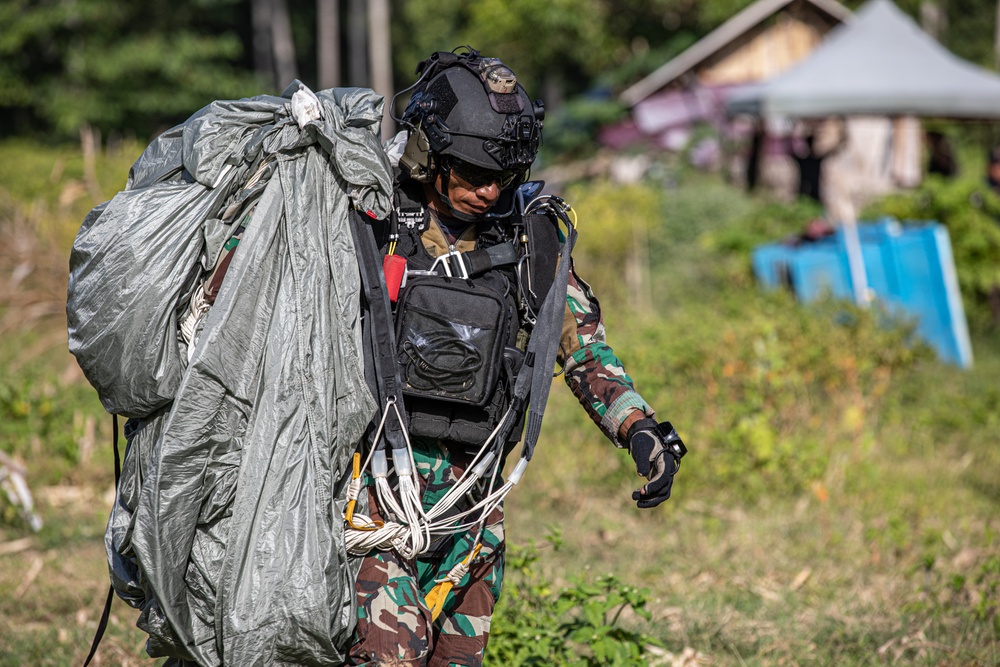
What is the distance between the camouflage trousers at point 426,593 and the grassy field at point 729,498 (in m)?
0.60

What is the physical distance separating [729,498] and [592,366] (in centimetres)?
326

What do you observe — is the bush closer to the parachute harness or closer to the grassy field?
the grassy field

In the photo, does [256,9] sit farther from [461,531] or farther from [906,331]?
[461,531]

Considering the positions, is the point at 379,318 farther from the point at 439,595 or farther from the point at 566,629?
the point at 566,629

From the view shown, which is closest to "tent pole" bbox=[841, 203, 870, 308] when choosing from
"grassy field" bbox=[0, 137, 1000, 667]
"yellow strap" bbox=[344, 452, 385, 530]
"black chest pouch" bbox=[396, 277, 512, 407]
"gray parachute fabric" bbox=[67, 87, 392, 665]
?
"grassy field" bbox=[0, 137, 1000, 667]

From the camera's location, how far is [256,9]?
33562mm

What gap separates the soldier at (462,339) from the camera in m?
2.70

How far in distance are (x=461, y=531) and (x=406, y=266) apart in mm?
752

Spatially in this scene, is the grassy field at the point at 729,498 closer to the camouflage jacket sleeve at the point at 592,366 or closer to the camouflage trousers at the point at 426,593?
the camouflage trousers at the point at 426,593

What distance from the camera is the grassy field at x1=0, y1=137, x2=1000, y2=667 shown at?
4.16 m

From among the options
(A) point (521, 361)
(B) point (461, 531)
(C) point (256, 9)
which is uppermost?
(C) point (256, 9)

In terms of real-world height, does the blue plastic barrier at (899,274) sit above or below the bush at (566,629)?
above

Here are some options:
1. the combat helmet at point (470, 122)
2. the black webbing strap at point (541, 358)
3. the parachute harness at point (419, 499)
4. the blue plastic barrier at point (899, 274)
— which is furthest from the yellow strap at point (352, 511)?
the blue plastic barrier at point (899, 274)

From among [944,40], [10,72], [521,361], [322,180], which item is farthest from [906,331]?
[944,40]
